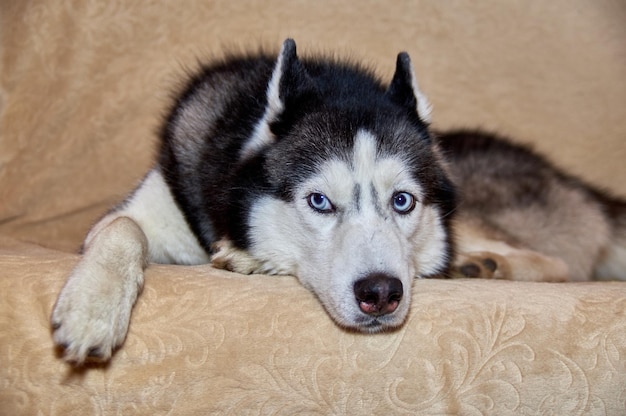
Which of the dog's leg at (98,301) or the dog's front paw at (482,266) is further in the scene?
the dog's front paw at (482,266)

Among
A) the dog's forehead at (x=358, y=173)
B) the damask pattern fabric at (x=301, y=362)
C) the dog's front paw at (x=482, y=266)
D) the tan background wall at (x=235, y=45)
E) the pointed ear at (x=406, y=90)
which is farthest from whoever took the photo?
the tan background wall at (x=235, y=45)

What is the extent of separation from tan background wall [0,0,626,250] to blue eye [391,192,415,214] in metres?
1.50

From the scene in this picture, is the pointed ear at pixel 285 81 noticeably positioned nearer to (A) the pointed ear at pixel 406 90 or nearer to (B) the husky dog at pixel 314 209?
(B) the husky dog at pixel 314 209

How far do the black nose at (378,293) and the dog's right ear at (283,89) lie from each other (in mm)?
691

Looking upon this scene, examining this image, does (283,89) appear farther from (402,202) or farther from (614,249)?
(614,249)

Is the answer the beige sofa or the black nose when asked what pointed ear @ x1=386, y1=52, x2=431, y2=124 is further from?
the black nose

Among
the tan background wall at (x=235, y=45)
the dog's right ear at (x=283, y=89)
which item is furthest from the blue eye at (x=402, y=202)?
the tan background wall at (x=235, y=45)

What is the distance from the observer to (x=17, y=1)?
3.62 meters

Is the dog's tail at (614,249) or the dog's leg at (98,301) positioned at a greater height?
the dog's leg at (98,301)

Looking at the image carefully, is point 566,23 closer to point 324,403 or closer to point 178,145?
point 178,145

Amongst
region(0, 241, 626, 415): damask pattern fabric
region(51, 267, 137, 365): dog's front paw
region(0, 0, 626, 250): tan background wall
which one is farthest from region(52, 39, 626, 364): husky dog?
region(0, 0, 626, 250): tan background wall

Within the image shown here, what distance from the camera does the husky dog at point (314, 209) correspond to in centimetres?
216

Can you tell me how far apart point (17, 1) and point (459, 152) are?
7.89 ft

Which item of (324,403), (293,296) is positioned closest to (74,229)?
(293,296)
